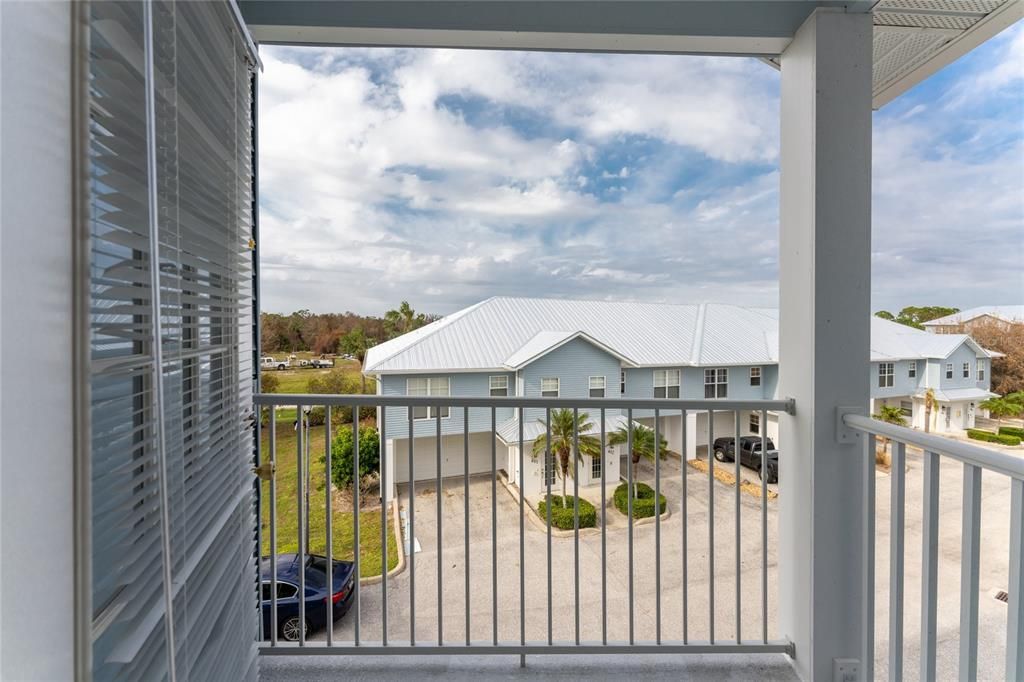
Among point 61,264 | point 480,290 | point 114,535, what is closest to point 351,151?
point 480,290

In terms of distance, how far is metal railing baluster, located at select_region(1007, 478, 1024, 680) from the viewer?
0.89 meters

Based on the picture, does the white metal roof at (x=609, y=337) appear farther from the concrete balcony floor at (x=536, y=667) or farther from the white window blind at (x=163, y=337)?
the concrete balcony floor at (x=536, y=667)

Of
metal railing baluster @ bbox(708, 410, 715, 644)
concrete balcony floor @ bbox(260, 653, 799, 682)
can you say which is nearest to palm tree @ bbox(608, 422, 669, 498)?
metal railing baluster @ bbox(708, 410, 715, 644)

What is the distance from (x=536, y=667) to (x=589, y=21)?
2.42 metres

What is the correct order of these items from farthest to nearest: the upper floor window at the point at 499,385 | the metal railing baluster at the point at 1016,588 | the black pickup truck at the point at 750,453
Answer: the upper floor window at the point at 499,385
the black pickup truck at the point at 750,453
the metal railing baluster at the point at 1016,588

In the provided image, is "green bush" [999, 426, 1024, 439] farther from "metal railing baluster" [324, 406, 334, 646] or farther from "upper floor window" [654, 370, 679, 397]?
"metal railing baluster" [324, 406, 334, 646]

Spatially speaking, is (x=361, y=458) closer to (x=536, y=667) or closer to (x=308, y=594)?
(x=308, y=594)

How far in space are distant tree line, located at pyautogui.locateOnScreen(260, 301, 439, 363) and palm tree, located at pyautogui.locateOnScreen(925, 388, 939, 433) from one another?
2.08 meters

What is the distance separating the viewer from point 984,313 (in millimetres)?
1600

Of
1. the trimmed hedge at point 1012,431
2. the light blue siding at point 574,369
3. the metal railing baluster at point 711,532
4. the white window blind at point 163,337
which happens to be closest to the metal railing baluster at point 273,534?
the white window blind at point 163,337

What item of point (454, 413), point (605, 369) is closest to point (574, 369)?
point (605, 369)

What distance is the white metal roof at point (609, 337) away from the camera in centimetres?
191

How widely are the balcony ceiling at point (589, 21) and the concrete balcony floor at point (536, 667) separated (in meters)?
2.36

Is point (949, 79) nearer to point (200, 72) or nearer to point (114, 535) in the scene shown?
point (200, 72)
